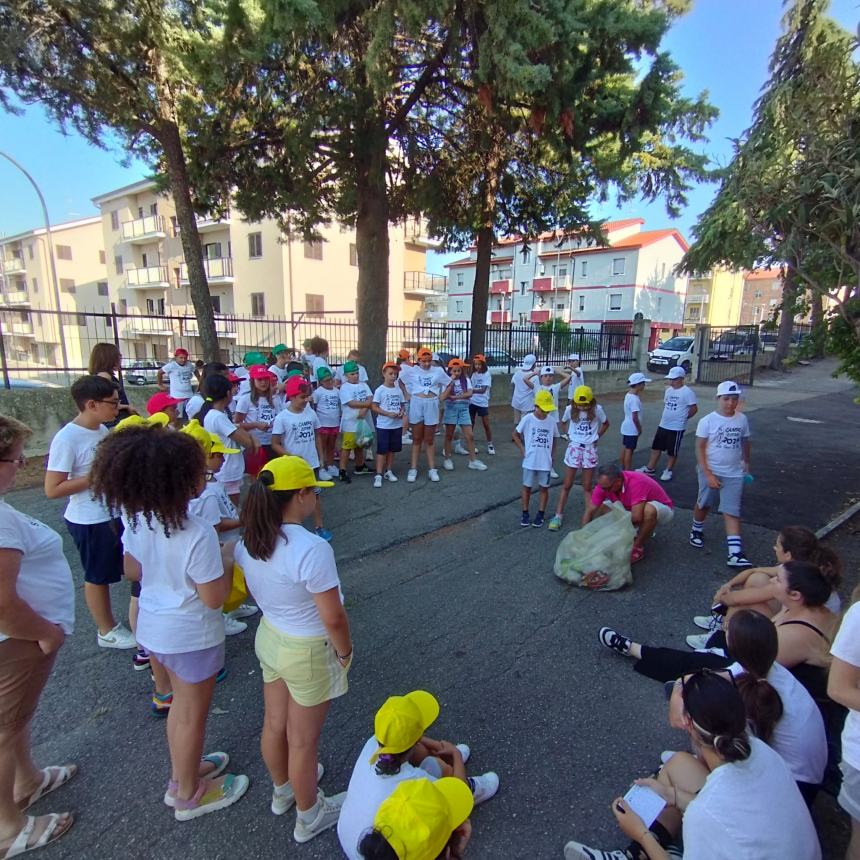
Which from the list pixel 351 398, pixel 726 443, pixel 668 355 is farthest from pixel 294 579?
pixel 668 355

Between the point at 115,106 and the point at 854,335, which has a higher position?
the point at 115,106

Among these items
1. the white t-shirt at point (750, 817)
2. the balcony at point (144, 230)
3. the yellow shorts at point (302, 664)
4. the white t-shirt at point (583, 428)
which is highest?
the balcony at point (144, 230)

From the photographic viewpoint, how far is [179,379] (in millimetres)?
8234

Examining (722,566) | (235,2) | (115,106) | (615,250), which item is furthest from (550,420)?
(615,250)

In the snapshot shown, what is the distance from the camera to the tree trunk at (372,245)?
8.63 meters

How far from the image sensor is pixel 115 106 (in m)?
7.07

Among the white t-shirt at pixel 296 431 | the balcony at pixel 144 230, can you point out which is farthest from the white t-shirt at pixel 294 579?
the balcony at pixel 144 230

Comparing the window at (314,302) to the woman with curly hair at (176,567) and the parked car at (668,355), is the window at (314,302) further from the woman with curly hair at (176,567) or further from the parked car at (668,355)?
the woman with curly hair at (176,567)

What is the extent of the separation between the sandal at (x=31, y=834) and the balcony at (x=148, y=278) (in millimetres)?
32197

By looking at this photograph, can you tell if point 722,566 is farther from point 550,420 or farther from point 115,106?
point 115,106

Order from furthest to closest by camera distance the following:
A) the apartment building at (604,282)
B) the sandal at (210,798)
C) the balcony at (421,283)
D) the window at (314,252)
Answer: the apartment building at (604,282) → the balcony at (421,283) → the window at (314,252) → the sandal at (210,798)

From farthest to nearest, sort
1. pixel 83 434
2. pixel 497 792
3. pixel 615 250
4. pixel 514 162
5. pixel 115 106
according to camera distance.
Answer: pixel 615 250 < pixel 514 162 < pixel 115 106 < pixel 83 434 < pixel 497 792

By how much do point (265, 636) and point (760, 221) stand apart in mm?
5551

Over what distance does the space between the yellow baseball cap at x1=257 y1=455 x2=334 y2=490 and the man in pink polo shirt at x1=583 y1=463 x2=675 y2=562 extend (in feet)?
10.8
